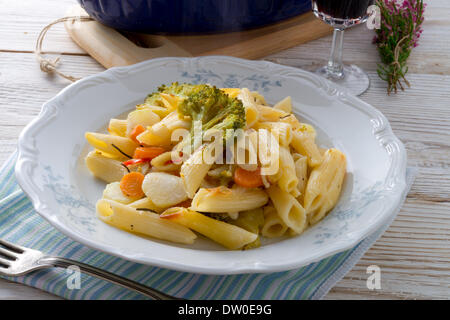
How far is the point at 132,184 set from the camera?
69.6 inches

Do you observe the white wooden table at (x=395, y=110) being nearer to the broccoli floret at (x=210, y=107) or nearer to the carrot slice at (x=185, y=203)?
the carrot slice at (x=185, y=203)

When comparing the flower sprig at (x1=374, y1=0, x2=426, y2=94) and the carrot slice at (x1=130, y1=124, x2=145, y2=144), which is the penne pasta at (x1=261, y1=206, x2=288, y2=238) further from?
the flower sprig at (x1=374, y1=0, x2=426, y2=94)

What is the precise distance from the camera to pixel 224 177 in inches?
68.9

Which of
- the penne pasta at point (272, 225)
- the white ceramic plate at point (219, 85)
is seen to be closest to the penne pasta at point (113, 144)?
the white ceramic plate at point (219, 85)

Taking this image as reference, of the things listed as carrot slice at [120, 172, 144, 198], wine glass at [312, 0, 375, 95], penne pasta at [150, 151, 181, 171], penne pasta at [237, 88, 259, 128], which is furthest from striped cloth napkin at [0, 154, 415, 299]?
wine glass at [312, 0, 375, 95]

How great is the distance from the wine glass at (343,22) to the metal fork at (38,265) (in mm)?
1659

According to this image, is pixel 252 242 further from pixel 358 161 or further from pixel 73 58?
pixel 73 58

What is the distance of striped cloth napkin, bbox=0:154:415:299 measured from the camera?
1548 millimetres

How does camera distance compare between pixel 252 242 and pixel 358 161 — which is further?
pixel 358 161

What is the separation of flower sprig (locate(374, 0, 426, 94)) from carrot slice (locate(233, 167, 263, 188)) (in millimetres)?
1345

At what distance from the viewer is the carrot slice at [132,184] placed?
5.78 feet

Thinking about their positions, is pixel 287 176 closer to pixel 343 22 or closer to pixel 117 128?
pixel 117 128
